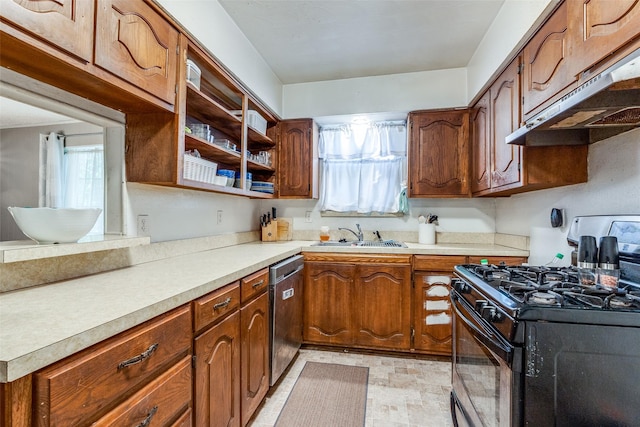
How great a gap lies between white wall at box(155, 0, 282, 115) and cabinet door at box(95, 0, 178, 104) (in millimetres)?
140

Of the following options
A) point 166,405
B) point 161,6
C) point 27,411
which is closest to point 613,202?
point 166,405

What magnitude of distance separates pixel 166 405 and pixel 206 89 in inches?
78.1

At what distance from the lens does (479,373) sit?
1.21 m

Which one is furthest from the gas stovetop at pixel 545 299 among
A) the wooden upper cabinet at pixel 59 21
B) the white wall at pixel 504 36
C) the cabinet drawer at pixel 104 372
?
the wooden upper cabinet at pixel 59 21

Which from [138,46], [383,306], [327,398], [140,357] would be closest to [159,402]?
[140,357]

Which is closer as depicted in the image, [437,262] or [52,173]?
[52,173]

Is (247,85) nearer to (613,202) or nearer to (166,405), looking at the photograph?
(166,405)

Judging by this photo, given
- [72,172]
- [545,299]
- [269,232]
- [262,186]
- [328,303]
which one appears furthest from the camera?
Answer: [269,232]

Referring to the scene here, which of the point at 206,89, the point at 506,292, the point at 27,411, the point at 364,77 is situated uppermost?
the point at 364,77

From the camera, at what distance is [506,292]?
1.08 m

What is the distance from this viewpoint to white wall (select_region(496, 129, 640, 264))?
1347mm

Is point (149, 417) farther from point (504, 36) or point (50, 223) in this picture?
point (504, 36)

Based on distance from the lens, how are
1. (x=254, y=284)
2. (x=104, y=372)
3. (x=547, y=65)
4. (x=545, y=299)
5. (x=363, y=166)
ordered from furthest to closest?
(x=363, y=166)
(x=254, y=284)
(x=547, y=65)
(x=545, y=299)
(x=104, y=372)

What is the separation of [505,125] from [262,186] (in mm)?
1972
